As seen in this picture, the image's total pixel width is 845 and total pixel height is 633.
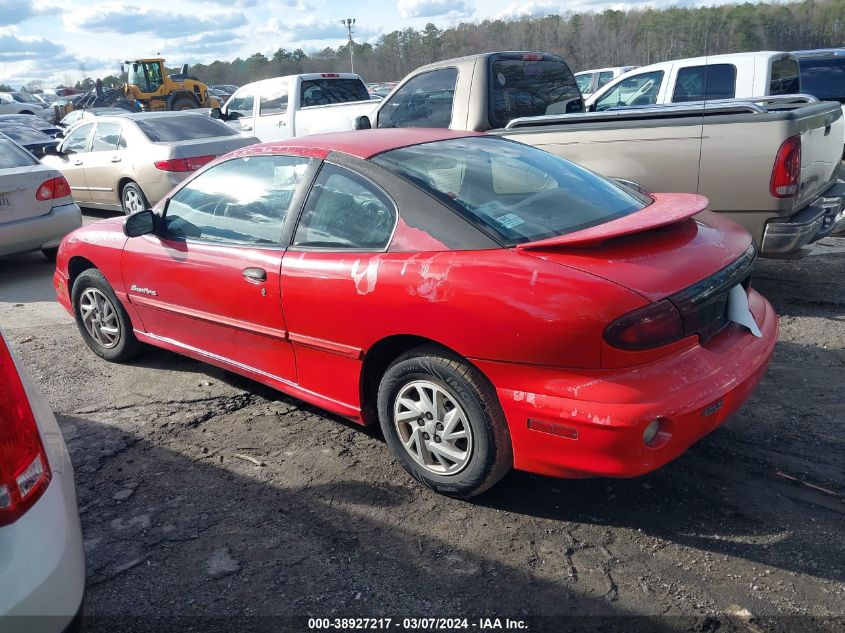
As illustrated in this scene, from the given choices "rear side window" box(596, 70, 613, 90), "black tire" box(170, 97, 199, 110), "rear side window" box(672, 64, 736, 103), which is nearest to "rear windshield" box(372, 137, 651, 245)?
"rear side window" box(672, 64, 736, 103)

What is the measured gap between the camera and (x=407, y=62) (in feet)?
219

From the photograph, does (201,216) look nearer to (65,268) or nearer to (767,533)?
(65,268)

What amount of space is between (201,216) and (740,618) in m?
3.23

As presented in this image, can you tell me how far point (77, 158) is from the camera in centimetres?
1054

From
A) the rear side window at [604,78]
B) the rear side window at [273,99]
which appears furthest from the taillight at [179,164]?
the rear side window at [604,78]

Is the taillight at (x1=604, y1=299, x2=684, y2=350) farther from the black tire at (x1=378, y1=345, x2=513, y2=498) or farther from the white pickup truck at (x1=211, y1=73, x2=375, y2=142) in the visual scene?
the white pickup truck at (x1=211, y1=73, x2=375, y2=142)

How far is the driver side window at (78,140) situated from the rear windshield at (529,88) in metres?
6.53

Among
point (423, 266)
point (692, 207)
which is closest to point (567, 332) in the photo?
point (423, 266)

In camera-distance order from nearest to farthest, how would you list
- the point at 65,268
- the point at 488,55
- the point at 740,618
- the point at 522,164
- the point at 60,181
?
the point at 740,618 < the point at 522,164 < the point at 65,268 < the point at 488,55 < the point at 60,181

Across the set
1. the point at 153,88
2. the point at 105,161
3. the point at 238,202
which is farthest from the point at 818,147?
the point at 153,88

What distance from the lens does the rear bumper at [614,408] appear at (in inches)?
101

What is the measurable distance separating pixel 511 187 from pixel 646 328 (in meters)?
1.11

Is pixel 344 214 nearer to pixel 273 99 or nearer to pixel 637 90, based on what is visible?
pixel 637 90

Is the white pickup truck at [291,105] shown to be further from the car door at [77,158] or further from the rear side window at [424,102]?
the rear side window at [424,102]
